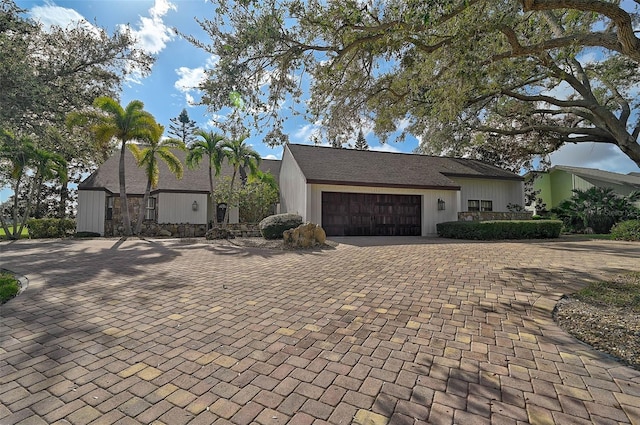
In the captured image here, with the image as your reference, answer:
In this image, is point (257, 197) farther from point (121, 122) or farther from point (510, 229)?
point (510, 229)

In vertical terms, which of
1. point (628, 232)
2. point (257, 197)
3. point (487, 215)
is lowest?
point (628, 232)

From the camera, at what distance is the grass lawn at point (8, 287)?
4.27 meters

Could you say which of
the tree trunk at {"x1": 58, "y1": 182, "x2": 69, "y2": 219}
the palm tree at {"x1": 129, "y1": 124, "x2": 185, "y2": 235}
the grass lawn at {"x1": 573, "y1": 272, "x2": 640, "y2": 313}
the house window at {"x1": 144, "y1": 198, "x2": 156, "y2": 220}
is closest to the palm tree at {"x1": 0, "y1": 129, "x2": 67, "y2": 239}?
the palm tree at {"x1": 129, "y1": 124, "x2": 185, "y2": 235}

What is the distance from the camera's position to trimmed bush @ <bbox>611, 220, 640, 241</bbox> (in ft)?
37.2

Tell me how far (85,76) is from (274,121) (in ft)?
34.1

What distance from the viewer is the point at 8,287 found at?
15.2 feet

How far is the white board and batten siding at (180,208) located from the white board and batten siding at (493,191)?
50.1 ft

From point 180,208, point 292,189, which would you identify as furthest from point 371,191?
point 180,208

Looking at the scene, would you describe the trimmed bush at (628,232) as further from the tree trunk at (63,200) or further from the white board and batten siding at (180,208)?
the tree trunk at (63,200)

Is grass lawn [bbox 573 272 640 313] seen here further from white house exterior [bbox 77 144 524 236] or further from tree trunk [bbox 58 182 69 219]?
tree trunk [bbox 58 182 69 219]

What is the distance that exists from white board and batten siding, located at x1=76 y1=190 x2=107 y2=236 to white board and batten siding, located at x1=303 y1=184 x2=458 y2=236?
12.4 metres

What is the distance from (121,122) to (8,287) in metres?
11.8

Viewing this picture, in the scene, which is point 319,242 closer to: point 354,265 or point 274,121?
point 354,265

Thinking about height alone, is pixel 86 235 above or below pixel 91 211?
below
